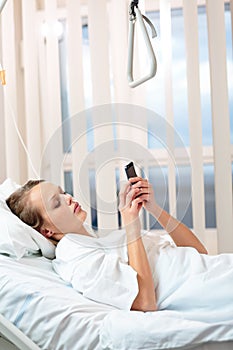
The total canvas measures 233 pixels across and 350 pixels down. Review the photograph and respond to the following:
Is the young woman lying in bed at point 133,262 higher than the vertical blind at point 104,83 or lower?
lower

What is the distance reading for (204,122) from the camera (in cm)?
245

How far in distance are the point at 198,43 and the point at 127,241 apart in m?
1.16

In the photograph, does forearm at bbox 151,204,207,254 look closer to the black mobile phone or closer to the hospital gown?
the hospital gown

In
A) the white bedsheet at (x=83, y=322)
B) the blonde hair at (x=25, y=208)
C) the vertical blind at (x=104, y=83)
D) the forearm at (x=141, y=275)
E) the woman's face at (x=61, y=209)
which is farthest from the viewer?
the vertical blind at (x=104, y=83)

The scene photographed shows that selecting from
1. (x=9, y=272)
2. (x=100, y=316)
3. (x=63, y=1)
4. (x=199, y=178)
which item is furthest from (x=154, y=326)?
(x=63, y=1)

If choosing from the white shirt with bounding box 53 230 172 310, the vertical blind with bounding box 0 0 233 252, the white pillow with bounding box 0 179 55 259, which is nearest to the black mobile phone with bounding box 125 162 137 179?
the white shirt with bounding box 53 230 172 310

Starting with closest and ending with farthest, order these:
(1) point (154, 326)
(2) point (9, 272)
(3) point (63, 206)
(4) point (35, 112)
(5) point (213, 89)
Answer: (1) point (154, 326), (2) point (9, 272), (3) point (63, 206), (5) point (213, 89), (4) point (35, 112)

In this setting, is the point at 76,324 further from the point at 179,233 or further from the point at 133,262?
the point at 179,233

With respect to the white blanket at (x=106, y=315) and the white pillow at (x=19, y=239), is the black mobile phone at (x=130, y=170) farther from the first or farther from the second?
the white pillow at (x=19, y=239)

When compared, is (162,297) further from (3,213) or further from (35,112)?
(35,112)

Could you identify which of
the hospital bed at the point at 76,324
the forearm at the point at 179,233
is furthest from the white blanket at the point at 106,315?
the forearm at the point at 179,233

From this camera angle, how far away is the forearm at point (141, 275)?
1.46m

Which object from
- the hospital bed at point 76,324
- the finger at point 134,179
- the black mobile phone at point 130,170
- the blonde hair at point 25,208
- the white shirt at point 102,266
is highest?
the black mobile phone at point 130,170

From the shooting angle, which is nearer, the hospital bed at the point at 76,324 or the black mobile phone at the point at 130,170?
the hospital bed at the point at 76,324
